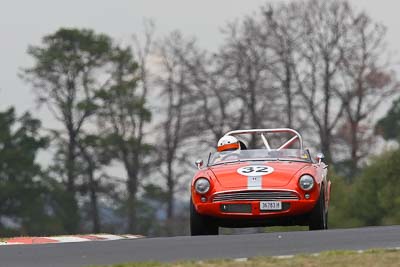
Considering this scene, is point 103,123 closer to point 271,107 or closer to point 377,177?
point 271,107

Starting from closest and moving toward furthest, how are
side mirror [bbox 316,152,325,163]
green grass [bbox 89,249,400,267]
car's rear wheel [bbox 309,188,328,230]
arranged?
1. green grass [bbox 89,249,400,267]
2. car's rear wheel [bbox 309,188,328,230]
3. side mirror [bbox 316,152,325,163]

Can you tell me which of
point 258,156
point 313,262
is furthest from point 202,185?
point 313,262

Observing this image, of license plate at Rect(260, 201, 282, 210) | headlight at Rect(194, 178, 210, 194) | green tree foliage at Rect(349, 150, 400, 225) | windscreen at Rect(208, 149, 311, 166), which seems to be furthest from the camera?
green tree foliage at Rect(349, 150, 400, 225)

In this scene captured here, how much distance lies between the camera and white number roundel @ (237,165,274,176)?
17.2 meters

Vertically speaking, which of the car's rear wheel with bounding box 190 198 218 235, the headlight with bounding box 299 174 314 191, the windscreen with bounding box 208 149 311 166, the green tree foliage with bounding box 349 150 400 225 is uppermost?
the windscreen with bounding box 208 149 311 166

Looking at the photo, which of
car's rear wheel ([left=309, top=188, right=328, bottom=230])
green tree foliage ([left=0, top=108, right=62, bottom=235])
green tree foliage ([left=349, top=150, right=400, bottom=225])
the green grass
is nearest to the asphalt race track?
the green grass

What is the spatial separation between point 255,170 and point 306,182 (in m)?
0.72

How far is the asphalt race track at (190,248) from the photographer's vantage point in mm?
12180

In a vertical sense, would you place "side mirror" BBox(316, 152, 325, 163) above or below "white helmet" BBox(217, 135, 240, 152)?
below

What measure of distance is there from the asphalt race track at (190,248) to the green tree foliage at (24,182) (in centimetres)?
4836

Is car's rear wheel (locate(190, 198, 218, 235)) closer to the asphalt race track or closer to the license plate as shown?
the license plate

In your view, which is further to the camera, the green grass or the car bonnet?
the car bonnet

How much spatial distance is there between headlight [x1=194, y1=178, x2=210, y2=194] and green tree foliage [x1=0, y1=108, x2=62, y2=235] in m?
45.6

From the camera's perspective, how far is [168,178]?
59.4 metres
